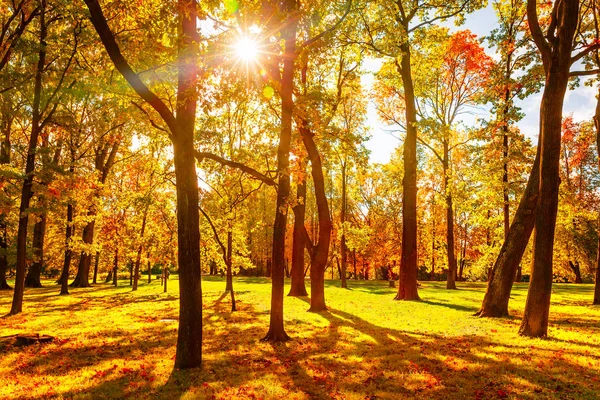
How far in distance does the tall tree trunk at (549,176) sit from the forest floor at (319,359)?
3.15 feet

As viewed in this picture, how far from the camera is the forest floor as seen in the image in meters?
6.97

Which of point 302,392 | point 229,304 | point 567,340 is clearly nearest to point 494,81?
point 567,340

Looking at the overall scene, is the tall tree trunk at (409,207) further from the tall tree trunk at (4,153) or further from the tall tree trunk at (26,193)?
the tall tree trunk at (4,153)

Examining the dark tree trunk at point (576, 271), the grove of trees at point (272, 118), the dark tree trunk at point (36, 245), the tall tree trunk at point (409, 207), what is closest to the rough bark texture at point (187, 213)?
the grove of trees at point (272, 118)

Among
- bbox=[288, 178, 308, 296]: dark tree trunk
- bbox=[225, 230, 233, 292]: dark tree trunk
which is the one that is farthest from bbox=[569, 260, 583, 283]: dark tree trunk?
bbox=[225, 230, 233, 292]: dark tree trunk

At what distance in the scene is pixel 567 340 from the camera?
34.2ft

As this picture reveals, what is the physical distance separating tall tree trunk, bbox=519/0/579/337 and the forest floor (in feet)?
3.15

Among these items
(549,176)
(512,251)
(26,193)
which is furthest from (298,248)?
(26,193)

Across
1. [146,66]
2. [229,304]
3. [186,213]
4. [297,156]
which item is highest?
[146,66]

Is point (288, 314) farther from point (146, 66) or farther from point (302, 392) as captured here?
point (146, 66)

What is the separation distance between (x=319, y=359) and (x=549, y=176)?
817cm

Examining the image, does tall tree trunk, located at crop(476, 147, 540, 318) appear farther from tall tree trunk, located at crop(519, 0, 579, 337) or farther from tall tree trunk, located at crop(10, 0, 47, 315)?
tall tree trunk, located at crop(10, 0, 47, 315)

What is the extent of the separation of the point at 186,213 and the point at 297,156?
5.85m

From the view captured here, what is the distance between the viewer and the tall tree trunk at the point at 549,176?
10.5 meters
